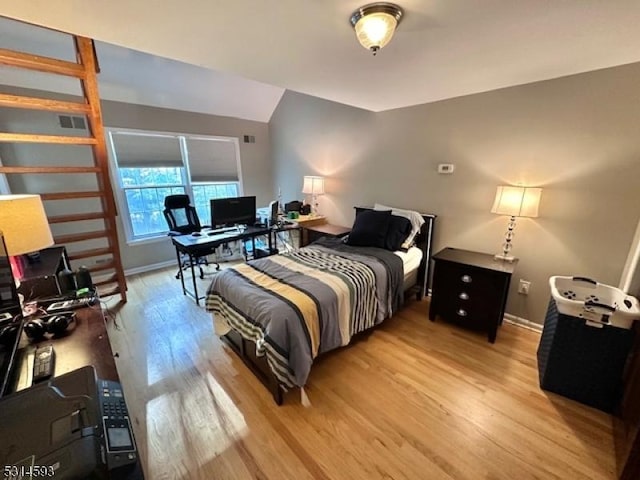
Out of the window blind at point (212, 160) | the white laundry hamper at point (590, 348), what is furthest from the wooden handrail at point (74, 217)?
the white laundry hamper at point (590, 348)

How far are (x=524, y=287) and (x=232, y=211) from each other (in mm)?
3358

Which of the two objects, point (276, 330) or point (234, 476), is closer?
point (234, 476)

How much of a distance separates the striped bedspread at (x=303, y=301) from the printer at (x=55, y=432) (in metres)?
0.98

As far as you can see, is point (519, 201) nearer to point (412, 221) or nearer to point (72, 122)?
point (412, 221)

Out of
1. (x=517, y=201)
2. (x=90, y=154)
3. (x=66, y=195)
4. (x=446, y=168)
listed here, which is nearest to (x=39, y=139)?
(x=66, y=195)

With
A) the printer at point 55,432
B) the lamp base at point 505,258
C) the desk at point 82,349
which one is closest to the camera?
the printer at point 55,432

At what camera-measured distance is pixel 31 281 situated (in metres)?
1.77

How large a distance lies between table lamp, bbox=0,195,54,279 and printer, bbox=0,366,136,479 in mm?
899

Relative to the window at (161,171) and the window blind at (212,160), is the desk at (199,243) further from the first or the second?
the window blind at (212,160)

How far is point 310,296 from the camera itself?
1.92 m

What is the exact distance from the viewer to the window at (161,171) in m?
3.90

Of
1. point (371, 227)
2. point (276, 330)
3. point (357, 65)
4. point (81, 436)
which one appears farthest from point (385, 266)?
point (81, 436)

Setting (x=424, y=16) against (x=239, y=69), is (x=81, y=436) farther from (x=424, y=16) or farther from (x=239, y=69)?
(x=239, y=69)

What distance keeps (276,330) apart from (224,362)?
813mm
